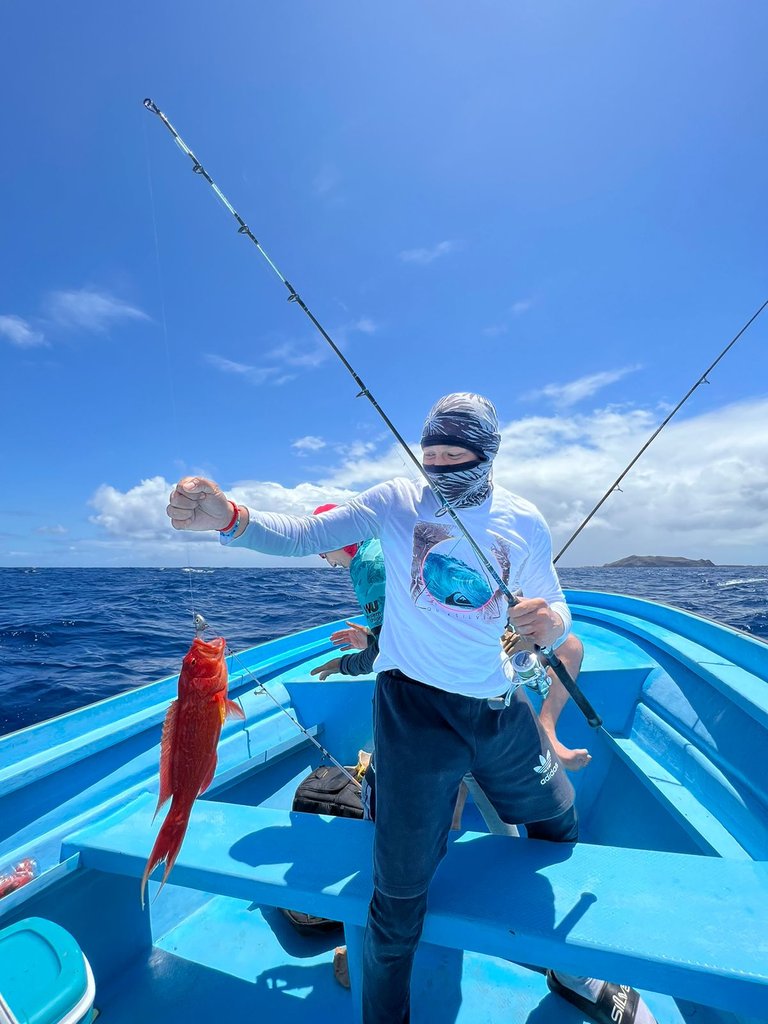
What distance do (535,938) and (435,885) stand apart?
0.45m

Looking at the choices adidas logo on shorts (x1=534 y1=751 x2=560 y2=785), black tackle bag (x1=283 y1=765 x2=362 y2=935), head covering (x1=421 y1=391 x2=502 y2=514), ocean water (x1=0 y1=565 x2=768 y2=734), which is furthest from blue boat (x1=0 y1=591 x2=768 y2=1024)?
head covering (x1=421 y1=391 x2=502 y2=514)

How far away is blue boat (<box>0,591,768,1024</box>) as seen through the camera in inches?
66.7

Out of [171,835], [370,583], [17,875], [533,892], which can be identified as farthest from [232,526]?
[17,875]

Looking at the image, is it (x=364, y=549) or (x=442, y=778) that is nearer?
(x=442, y=778)

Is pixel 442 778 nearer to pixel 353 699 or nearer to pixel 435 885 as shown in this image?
pixel 435 885

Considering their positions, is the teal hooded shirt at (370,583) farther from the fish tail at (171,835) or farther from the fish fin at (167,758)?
the fish tail at (171,835)

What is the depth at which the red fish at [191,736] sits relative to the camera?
1.80m

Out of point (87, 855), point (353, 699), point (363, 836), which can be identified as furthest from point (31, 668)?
point (363, 836)

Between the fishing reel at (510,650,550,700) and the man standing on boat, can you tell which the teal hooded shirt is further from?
the fishing reel at (510,650,550,700)

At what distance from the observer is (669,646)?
414 cm

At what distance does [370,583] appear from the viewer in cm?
323

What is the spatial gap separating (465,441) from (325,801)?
263cm

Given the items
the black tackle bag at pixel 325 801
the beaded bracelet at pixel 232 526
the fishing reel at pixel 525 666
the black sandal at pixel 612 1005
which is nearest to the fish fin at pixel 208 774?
the beaded bracelet at pixel 232 526

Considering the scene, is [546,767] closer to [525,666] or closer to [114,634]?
[525,666]
